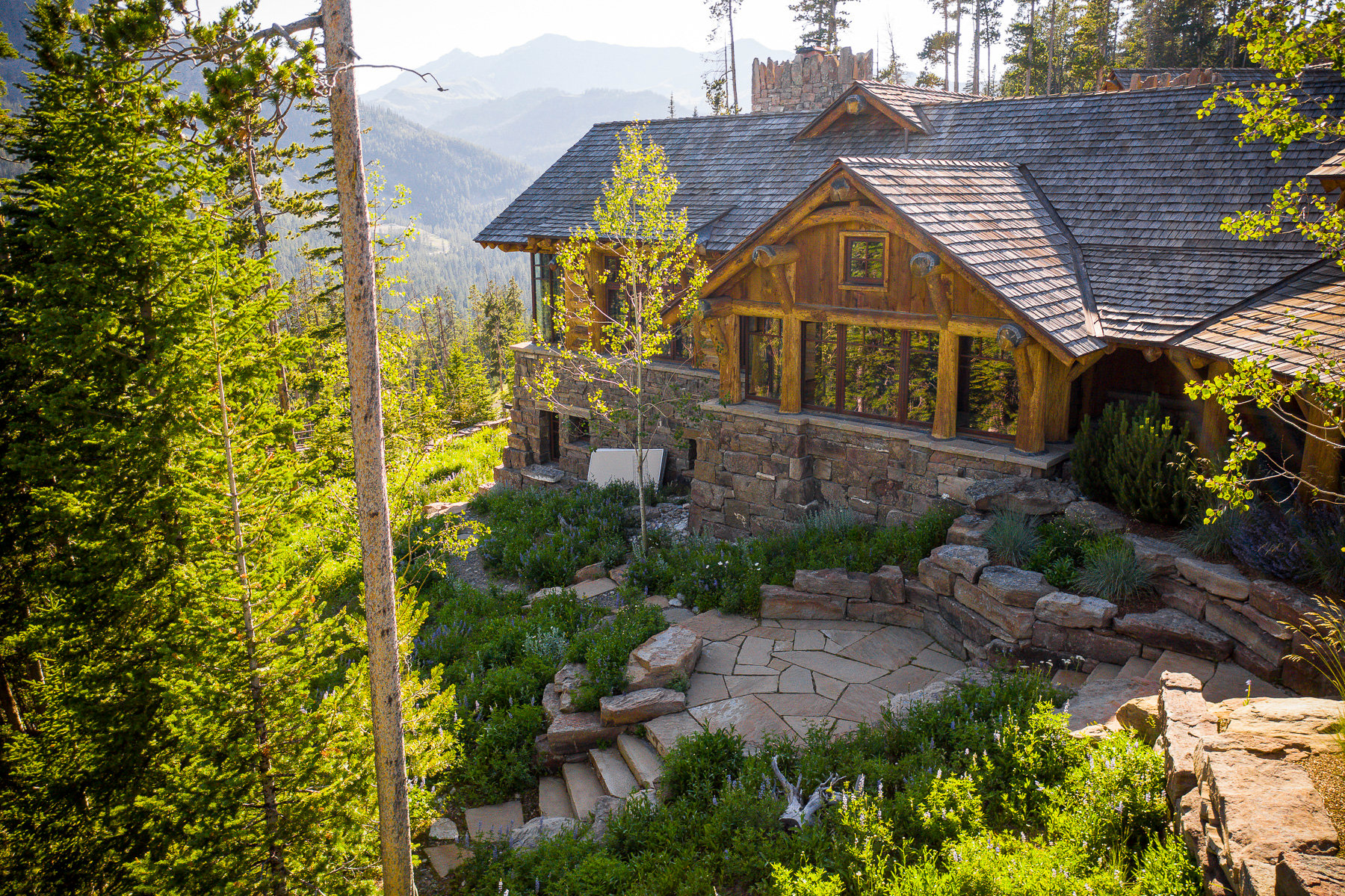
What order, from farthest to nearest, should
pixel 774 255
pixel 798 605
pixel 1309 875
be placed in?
1. pixel 774 255
2. pixel 798 605
3. pixel 1309 875

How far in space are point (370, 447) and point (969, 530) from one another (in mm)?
7022

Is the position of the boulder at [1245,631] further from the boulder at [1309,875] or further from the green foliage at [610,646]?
the green foliage at [610,646]

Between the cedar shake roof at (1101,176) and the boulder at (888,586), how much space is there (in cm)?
392

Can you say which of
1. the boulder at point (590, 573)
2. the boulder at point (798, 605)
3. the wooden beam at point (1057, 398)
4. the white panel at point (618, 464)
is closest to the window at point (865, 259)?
the wooden beam at point (1057, 398)

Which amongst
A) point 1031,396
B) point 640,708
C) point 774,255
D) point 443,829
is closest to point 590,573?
point 640,708

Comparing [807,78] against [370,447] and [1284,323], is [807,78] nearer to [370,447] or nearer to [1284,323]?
[1284,323]

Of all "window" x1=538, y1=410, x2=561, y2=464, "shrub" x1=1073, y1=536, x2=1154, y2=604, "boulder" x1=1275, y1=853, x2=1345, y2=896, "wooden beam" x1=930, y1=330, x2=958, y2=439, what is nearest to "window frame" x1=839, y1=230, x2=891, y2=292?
"wooden beam" x1=930, y1=330, x2=958, y2=439

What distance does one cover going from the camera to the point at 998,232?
11227 millimetres

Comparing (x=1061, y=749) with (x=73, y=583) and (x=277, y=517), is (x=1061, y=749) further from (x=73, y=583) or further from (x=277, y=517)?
(x=73, y=583)

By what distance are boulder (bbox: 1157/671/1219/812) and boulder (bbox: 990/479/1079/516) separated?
11.6ft

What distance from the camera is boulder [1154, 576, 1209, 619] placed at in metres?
7.60

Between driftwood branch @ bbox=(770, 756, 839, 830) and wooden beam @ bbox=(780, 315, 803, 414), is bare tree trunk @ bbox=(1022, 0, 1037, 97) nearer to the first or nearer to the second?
wooden beam @ bbox=(780, 315, 803, 414)

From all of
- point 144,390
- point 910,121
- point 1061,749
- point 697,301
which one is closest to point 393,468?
point 144,390

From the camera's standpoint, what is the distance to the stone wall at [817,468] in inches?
423
